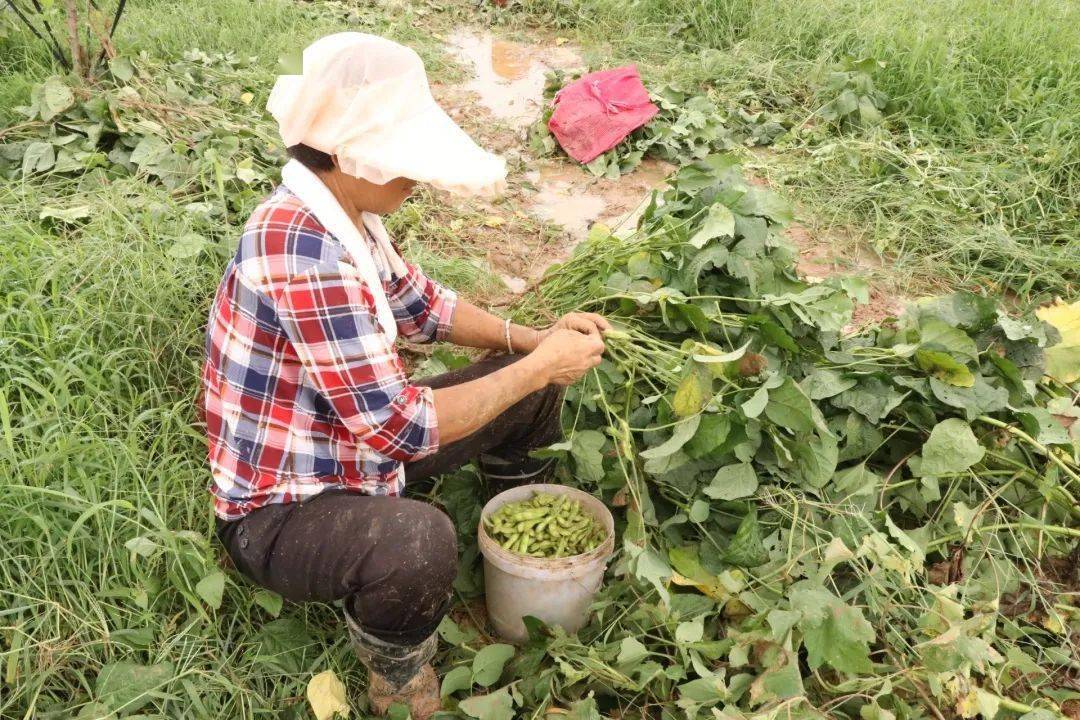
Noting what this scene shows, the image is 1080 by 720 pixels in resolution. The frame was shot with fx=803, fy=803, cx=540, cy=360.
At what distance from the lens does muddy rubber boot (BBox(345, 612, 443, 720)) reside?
171 cm

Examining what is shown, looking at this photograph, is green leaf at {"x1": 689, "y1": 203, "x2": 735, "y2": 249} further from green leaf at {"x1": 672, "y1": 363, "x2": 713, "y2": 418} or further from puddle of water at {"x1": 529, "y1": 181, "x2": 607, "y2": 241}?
puddle of water at {"x1": 529, "y1": 181, "x2": 607, "y2": 241}

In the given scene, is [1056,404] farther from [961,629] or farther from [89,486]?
[89,486]

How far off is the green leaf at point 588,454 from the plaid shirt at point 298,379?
1.63 ft

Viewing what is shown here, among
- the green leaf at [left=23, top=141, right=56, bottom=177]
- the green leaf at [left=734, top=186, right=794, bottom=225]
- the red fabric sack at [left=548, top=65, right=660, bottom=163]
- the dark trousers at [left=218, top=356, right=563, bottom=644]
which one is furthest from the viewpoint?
the red fabric sack at [left=548, top=65, right=660, bottom=163]

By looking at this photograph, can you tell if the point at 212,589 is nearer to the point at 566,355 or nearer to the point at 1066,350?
the point at 566,355

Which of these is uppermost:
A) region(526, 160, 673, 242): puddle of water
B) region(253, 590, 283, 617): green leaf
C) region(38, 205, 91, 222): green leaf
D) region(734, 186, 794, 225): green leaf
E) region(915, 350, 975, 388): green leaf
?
region(734, 186, 794, 225): green leaf

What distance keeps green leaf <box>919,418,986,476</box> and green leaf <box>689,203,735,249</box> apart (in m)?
0.72

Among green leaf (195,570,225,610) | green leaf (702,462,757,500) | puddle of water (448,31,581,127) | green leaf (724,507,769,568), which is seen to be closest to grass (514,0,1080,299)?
puddle of water (448,31,581,127)

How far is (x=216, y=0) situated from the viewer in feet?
17.7

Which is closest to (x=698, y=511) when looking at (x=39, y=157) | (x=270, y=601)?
(x=270, y=601)

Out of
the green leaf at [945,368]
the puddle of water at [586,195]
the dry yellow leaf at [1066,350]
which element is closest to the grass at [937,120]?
the puddle of water at [586,195]

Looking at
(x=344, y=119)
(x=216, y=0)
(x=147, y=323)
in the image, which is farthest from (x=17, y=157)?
(x=216, y=0)

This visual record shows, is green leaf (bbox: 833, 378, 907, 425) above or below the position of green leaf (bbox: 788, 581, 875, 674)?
above

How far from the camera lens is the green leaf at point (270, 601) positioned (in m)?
1.84
